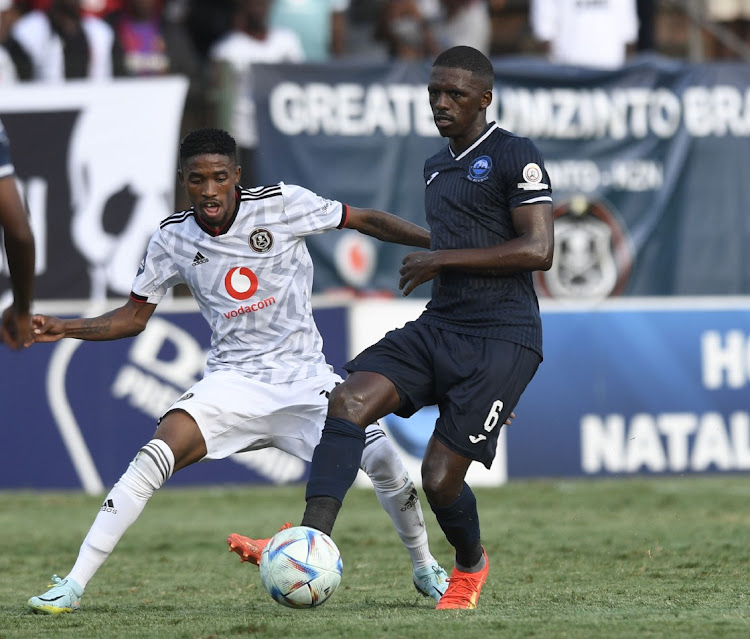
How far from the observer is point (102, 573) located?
7.77 metres

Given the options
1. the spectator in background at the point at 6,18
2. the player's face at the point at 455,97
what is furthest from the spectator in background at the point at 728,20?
the player's face at the point at 455,97

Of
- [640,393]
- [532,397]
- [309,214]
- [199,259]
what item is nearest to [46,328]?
[199,259]

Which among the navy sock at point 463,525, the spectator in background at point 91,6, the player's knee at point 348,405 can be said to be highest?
the spectator in background at point 91,6

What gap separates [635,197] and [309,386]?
23.3 feet

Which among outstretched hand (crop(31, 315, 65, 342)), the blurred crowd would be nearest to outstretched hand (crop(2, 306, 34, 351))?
outstretched hand (crop(31, 315, 65, 342))

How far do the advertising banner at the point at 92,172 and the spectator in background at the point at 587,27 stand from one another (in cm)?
371

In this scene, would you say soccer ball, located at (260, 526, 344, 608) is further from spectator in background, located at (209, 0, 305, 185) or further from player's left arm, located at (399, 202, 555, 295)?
spectator in background, located at (209, 0, 305, 185)

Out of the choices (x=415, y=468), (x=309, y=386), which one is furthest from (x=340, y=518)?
(x=309, y=386)

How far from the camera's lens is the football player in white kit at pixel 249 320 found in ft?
20.5

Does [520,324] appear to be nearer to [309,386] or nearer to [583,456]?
[309,386]

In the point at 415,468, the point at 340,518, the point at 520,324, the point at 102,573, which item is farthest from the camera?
the point at 415,468

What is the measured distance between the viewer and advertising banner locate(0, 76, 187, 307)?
39.2 ft

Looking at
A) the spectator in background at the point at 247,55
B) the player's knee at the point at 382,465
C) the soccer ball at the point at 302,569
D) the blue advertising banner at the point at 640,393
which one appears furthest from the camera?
the spectator in background at the point at 247,55

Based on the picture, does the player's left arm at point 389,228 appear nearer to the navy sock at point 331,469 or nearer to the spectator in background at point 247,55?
the navy sock at point 331,469
